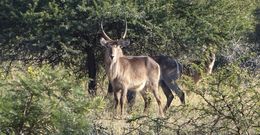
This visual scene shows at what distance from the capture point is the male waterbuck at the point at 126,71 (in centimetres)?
1391

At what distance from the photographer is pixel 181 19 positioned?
1548cm

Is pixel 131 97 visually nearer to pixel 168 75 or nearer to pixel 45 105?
pixel 168 75

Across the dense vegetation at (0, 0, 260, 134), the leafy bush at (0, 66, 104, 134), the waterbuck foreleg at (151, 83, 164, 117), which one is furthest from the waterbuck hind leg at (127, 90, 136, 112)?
the leafy bush at (0, 66, 104, 134)

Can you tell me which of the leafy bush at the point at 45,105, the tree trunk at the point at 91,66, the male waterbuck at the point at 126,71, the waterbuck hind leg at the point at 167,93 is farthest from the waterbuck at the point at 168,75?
the leafy bush at the point at 45,105

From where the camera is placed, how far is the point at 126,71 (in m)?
14.5

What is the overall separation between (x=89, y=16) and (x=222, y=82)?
7282mm

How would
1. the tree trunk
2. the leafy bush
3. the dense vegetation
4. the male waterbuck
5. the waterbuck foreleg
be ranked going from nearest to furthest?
1. the leafy bush
2. the male waterbuck
3. the dense vegetation
4. the waterbuck foreleg
5. the tree trunk

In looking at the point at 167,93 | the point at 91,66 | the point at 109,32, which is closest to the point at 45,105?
the point at 167,93

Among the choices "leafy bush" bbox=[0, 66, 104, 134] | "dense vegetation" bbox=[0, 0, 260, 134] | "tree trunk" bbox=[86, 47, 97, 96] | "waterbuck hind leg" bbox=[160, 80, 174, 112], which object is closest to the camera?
"leafy bush" bbox=[0, 66, 104, 134]

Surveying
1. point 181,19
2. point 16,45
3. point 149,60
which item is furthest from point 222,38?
point 16,45

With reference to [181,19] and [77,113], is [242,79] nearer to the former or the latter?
[77,113]

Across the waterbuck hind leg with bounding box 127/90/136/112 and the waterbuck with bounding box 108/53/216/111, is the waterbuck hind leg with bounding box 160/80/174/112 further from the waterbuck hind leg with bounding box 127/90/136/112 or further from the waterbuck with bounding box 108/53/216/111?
the waterbuck hind leg with bounding box 127/90/136/112

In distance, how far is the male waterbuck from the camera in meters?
13.9

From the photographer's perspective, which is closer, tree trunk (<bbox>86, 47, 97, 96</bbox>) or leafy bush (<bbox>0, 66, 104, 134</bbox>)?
leafy bush (<bbox>0, 66, 104, 134</bbox>)
